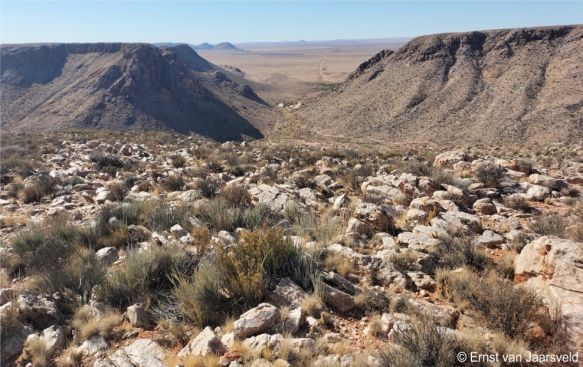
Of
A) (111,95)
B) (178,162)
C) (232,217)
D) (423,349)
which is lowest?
(178,162)

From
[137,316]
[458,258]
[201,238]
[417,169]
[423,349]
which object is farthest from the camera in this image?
[417,169]

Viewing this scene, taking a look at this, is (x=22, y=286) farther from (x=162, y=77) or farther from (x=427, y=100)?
(x=162, y=77)

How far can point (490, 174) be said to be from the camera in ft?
33.2

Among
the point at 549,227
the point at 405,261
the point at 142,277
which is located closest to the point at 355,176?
the point at 549,227

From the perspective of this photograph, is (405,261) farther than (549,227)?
No

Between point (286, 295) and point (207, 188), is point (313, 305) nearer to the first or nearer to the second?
point (286, 295)

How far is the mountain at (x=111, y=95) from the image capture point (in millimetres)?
46031

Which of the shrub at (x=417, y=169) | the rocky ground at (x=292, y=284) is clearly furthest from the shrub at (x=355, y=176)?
the rocky ground at (x=292, y=284)

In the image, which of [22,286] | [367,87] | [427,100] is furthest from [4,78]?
[22,286]

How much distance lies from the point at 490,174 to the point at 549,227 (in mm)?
3895

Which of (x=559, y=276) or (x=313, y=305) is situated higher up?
(x=559, y=276)

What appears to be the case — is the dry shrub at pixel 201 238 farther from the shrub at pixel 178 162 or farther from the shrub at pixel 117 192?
the shrub at pixel 178 162

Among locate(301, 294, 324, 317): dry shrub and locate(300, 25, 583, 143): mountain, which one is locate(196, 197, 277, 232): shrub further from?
locate(300, 25, 583, 143): mountain

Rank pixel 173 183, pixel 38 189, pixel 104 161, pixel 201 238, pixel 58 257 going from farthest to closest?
pixel 104 161 → pixel 173 183 → pixel 38 189 → pixel 201 238 → pixel 58 257
